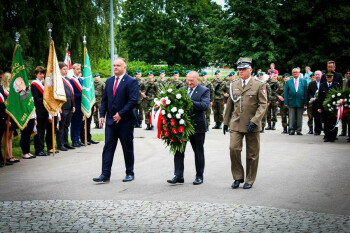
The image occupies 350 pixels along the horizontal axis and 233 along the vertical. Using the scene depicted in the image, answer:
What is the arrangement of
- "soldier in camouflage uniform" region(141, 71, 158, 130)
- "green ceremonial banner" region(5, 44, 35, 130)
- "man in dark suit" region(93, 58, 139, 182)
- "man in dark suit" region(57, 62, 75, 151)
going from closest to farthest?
"man in dark suit" region(93, 58, 139, 182)
"green ceremonial banner" region(5, 44, 35, 130)
"man in dark suit" region(57, 62, 75, 151)
"soldier in camouflage uniform" region(141, 71, 158, 130)

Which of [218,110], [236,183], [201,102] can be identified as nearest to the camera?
[236,183]

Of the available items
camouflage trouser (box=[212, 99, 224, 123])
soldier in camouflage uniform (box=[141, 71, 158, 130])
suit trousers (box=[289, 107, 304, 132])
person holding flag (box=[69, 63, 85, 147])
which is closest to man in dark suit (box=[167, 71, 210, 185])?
person holding flag (box=[69, 63, 85, 147])

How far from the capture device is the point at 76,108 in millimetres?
14398

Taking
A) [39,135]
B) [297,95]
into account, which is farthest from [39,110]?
[297,95]

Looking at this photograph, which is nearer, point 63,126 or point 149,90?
point 63,126

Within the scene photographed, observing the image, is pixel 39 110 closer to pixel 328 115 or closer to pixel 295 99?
pixel 328 115

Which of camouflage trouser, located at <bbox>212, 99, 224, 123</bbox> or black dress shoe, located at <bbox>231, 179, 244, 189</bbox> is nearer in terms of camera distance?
black dress shoe, located at <bbox>231, 179, 244, 189</bbox>

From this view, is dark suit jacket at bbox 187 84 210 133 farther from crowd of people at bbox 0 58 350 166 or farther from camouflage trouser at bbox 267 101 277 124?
camouflage trouser at bbox 267 101 277 124

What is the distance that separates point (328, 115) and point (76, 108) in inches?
306

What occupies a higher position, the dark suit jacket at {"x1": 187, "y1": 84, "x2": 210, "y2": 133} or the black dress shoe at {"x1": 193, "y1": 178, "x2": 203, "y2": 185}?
the dark suit jacket at {"x1": 187, "y1": 84, "x2": 210, "y2": 133}

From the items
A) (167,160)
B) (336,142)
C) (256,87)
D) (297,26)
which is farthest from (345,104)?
(297,26)

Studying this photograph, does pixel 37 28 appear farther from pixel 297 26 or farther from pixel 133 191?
pixel 297 26

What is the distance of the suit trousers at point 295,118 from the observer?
699 inches

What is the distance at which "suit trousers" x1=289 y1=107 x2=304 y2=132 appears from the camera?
699 inches
